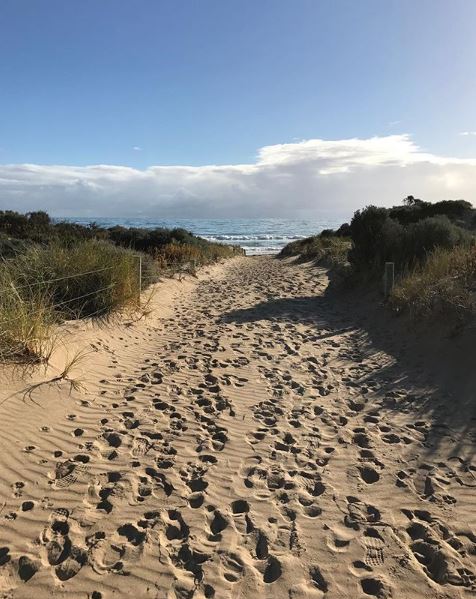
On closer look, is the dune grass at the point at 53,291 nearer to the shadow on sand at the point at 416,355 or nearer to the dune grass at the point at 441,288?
the shadow on sand at the point at 416,355

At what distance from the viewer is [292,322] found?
32.8 ft

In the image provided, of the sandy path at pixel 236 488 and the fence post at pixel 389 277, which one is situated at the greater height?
the fence post at pixel 389 277

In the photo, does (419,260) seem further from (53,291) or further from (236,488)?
(236,488)

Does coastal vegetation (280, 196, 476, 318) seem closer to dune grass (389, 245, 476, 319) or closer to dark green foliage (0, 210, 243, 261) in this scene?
dune grass (389, 245, 476, 319)

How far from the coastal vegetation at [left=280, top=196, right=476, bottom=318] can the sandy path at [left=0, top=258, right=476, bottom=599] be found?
1981 millimetres

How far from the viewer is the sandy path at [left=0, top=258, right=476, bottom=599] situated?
108 inches

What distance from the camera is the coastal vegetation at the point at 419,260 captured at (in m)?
7.92

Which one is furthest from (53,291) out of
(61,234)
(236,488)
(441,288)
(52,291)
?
(61,234)

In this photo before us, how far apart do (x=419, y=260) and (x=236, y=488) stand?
962cm

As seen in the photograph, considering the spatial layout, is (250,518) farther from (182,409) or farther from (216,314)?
(216,314)

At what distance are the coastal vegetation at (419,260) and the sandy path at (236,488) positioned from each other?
1.98 meters

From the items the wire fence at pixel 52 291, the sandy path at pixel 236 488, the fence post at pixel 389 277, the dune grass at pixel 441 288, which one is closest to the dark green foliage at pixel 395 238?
the fence post at pixel 389 277

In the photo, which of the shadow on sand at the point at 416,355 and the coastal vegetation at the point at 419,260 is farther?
the coastal vegetation at the point at 419,260

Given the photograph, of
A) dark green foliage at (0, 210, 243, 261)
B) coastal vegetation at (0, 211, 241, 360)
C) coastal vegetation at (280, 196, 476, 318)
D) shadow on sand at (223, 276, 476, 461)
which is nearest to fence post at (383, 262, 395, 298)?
coastal vegetation at (280, 196, 476, 318)
